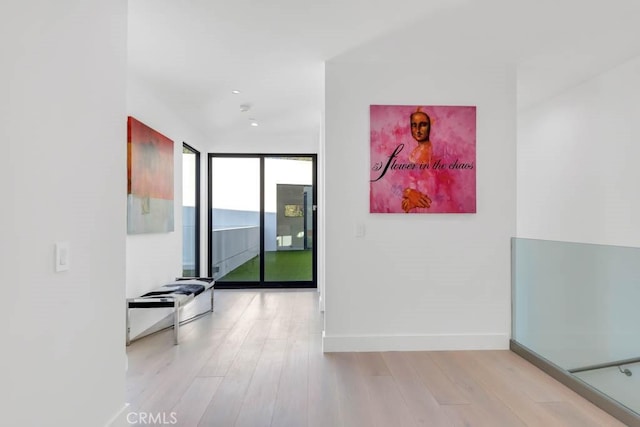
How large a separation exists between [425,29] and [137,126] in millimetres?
2601

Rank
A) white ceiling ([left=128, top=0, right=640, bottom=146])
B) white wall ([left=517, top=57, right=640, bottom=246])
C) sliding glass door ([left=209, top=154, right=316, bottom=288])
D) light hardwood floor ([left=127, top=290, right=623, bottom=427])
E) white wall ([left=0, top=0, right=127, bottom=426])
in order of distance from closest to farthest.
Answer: white wall ([left=0, top=0, right=127, bottom=426]), light hardwood floor ([left=127, top=290, right=623, bottom=427]), white ceiling ([left=128, top=0, right=640, bottom=146]), white wall ([left=517, top=57, right=640, bottom=246]), sliding glass door ([left=209, top=154, right=316, bottom=288])

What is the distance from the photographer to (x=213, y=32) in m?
2.50

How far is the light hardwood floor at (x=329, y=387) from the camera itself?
2.01m

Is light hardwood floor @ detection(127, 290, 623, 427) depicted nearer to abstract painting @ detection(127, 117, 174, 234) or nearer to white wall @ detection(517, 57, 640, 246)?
abstract painting @ detection(127, 117, 174, 234)

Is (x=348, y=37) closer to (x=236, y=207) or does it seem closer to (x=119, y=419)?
(x=119, y=419)

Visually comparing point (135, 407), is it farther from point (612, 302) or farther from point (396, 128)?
point (612, 302)

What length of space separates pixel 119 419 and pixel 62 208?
1.14 meters

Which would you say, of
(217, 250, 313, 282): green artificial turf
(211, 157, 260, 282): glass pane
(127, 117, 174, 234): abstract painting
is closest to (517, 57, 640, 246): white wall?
(217, 250, 313, 282): green artificial turf

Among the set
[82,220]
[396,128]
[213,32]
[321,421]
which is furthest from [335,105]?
[321,421]

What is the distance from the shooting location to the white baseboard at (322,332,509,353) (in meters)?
3.00

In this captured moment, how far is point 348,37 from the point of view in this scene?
2623mm

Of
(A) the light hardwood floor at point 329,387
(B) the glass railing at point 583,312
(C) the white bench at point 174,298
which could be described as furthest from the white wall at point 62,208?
(B) the glass railing at point 583,312

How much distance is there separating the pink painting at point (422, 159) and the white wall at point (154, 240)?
2222mm

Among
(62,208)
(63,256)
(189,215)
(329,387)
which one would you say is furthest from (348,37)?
(189,215)
